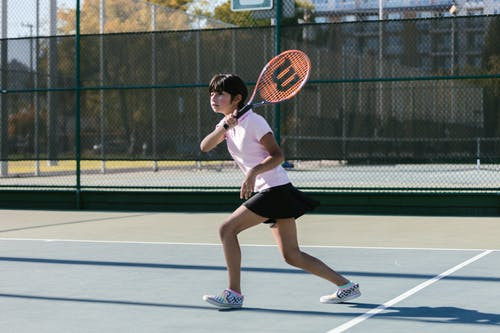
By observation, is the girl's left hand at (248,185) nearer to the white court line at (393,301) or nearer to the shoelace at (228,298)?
the shoelace at (228,298)

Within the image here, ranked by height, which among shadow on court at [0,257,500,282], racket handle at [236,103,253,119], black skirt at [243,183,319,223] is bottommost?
shadow on court at [0,257,500,282]

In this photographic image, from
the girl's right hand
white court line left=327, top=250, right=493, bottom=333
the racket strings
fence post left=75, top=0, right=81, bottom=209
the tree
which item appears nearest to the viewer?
white court line left=327, top=250, right=493, bottom=333

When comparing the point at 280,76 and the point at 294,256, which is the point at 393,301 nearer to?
the point at 294,256

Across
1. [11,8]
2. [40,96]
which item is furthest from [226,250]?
[11,8]

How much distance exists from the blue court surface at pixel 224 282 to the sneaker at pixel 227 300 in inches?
1.9

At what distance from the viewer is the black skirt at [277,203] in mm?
5855

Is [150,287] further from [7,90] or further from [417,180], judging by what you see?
[417,180]

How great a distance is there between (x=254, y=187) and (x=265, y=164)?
0.27m

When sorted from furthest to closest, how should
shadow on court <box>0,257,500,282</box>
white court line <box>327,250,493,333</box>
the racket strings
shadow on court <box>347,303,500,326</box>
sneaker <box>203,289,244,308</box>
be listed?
shadow on court <box>0,257,500,282</box>
the racket strings
sneaker <box>203,289,244,308</box>
shadow on court <box>347,303,500,326</box>
white court line <box>327,250,493,333</box>

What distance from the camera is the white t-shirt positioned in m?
5.76

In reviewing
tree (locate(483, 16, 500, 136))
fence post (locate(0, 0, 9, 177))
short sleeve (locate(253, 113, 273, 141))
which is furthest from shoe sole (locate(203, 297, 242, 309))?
fence post (locate(0, 0, 9, 177))

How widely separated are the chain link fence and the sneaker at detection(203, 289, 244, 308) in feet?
24.2

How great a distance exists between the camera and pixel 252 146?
579 cm

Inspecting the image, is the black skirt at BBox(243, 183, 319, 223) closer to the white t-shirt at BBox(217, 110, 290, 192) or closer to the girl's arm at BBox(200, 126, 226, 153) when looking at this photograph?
the white t-shirt at BBox(217, 110, 290, 192)
